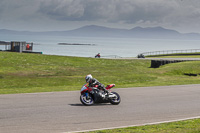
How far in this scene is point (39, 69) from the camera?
3738 centimetres

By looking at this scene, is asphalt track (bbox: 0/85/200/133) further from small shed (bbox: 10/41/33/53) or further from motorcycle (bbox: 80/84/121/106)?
small shed (bbox: 10/41/33/53)

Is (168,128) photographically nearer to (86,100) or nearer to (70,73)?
(86,100)

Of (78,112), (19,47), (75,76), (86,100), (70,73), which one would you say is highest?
(19,47)

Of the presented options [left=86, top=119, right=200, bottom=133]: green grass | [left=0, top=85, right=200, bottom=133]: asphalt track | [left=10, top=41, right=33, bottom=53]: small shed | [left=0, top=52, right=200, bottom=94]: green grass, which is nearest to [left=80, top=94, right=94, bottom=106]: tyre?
[left=0, top=85, right=200, bottom=133]: asphalt track

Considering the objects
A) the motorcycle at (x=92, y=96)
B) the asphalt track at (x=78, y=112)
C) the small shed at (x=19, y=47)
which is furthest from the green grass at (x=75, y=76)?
the small shed at (x=19, y=47)

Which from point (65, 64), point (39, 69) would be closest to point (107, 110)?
point (39, 69)

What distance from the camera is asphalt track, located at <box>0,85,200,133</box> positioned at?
10.3m

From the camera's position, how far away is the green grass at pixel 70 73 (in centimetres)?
2641

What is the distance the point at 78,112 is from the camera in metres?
12.7

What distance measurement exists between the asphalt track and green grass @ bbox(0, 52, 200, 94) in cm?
709

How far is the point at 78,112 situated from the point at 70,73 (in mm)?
22806

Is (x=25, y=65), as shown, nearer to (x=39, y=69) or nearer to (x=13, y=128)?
(x=39, y=69)

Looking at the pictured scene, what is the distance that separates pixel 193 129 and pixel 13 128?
18.5 ft

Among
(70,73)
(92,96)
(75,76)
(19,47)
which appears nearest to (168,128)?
(92,96)
